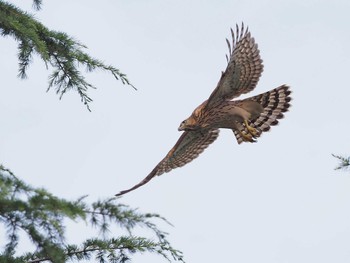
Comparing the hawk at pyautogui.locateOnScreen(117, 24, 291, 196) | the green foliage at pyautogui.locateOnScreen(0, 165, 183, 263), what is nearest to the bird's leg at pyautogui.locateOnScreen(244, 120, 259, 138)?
the hawk at pyautogui.locateOnScreen(117, 24, 291, 196)

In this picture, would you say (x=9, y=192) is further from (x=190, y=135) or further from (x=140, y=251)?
(x=190, y=135)

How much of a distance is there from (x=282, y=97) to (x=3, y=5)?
385cm

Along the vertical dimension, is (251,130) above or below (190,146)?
below

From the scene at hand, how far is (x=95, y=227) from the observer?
162 inches

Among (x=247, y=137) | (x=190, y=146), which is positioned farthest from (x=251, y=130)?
(x=190, y=146)

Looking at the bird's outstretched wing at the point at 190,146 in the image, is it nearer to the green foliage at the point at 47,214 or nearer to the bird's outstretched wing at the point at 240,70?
the bird's outstretched wing at the point at 240,70

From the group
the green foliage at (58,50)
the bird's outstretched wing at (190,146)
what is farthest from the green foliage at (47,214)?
the bird's outstretched wing at (190,146)

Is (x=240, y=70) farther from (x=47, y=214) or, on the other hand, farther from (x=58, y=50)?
(x=47, y=214)

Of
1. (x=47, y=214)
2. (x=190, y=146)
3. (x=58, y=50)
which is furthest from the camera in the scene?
(x=190, y=146)

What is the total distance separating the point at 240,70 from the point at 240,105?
16.3 inches

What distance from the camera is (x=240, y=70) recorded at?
8672 mm

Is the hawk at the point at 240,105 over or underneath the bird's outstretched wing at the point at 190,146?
underneath

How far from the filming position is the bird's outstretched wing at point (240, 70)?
857 cm

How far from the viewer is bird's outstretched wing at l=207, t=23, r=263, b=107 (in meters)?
8.57
